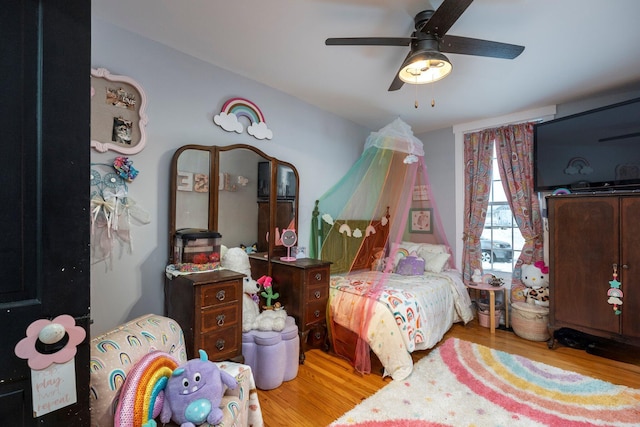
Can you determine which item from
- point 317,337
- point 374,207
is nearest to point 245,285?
point 317,337

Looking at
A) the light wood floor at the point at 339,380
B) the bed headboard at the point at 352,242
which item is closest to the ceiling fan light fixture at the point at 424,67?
the bed headboard at the point at 352,242

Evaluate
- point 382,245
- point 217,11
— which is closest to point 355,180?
point 382,245

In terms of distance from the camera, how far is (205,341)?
187 cm

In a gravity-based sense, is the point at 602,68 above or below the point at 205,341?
above

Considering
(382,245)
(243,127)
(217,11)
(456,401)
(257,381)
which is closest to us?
(217,11)

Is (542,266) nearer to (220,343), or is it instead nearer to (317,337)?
(317,337)

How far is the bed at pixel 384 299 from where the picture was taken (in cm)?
239

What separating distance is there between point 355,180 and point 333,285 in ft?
3.70

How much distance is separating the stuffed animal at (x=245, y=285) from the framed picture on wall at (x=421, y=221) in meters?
2.16

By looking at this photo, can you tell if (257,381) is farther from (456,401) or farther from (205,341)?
(456,401)

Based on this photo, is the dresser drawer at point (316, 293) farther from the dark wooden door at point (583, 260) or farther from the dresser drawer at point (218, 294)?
the dark wooden door at point (583, 260)

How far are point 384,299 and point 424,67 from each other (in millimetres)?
1791

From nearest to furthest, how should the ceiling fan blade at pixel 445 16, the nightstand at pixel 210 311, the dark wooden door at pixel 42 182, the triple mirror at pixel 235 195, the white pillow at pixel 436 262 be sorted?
the dark wooden door at pixel 42 182 < the ceiling fan blade at pixel 445 16 < the nightstand at pixel 210 311 < the triple mirror at pixel 235 195 < the white pillow at pixel 436 262

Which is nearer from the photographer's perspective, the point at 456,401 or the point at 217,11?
the point at 217,11
